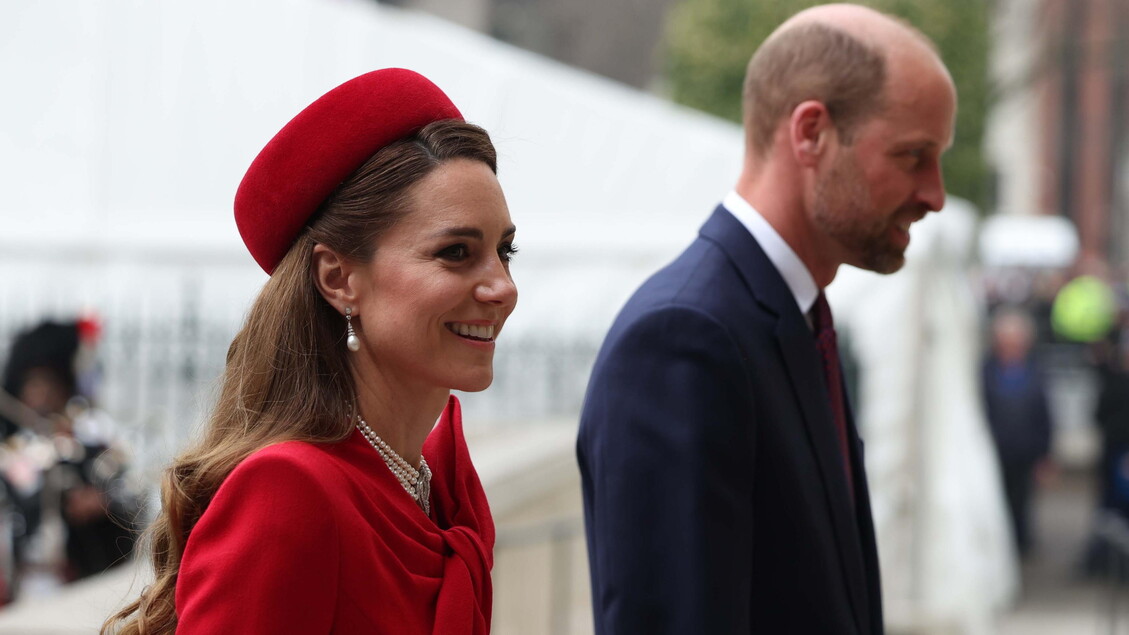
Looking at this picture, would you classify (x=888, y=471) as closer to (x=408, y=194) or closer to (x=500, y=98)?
(x=500, y=98)

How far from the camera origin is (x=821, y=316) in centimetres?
250

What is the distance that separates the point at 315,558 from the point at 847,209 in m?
1.30

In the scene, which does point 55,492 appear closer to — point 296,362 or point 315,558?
point 296,362

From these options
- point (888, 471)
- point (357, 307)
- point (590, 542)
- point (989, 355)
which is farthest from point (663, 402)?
point (989, 355)

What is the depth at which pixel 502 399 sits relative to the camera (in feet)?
28.6

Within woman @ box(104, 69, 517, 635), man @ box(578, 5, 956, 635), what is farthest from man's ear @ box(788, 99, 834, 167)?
woman @ box(104, 69, 517, 635)

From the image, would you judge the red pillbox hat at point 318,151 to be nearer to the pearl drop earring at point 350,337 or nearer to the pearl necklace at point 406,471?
the pearl drop earring at point 350,337

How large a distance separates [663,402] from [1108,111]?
4434cm

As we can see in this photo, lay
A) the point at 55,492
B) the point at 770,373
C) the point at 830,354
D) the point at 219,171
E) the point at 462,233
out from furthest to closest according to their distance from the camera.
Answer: the point at 219,171 → the point at 55,492 → the point at 830,354 → the point at 770,373 → the point at 462,233

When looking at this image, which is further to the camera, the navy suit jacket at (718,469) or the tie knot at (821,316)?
the tie knot at (821,316)

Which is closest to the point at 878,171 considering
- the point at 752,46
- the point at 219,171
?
the point at 219,171

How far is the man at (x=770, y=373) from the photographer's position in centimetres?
209

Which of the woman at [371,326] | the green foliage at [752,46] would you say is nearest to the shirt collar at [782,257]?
the woman at [371,326]

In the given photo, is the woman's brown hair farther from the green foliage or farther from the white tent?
the green foliage
